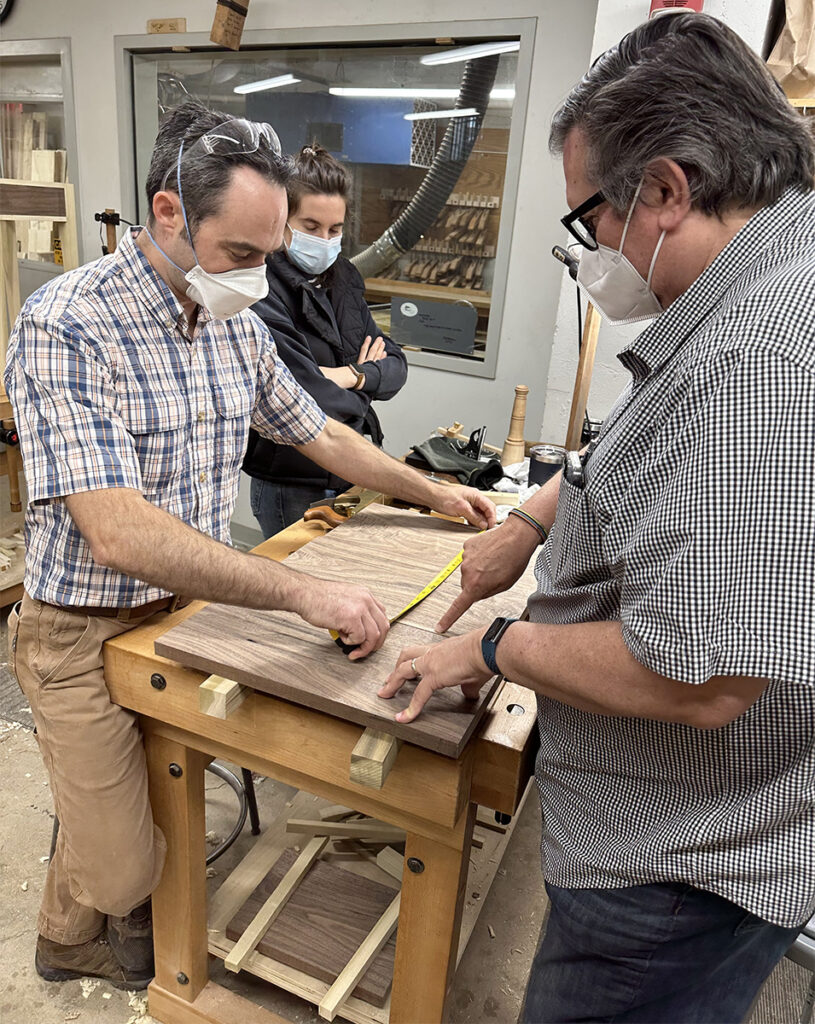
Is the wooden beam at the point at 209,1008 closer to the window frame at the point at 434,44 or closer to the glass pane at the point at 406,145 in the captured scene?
the window frame at the point at 434,44

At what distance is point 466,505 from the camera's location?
6.17ft

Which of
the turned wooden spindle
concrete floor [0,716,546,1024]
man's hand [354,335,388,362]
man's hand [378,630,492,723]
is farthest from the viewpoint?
the turned wooden spindle

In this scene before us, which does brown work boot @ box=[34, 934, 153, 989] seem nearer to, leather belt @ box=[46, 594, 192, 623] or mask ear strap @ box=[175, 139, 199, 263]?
leather belt @ box=[46, 594, 192, 623]

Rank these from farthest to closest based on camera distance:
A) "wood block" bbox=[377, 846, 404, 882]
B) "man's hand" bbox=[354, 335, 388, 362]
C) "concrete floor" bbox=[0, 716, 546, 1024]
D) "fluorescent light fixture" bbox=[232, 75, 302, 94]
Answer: "fluorescent light fixture" bbox=[232, 75, 302, 94], "man's hand" bbox=[354, 335, 388, 362], "wood block" bbox=[377, 846, 404, 882], "concrete floor" bbox=[0, 716, 546, 1024]

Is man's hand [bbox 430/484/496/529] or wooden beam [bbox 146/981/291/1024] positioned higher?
man's hand [bbox 430/484/496/529]

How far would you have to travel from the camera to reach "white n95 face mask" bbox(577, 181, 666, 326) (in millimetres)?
944

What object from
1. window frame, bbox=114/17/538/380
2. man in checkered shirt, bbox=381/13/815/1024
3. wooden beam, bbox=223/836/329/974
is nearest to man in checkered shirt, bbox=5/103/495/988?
wooden beam, bbox=223/836/329/974

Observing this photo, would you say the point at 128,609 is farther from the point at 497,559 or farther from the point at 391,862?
the point at 391,862

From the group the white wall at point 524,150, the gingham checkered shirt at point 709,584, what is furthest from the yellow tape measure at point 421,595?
the white wall at point 524,150

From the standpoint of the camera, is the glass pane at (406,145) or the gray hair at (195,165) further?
the glass pane at (406,145)

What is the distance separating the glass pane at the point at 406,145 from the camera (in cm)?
345

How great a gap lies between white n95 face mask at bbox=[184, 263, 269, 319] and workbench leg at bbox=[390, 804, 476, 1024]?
3.67ft

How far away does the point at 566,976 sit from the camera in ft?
3.43

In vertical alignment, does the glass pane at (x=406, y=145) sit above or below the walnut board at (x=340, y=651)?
above
